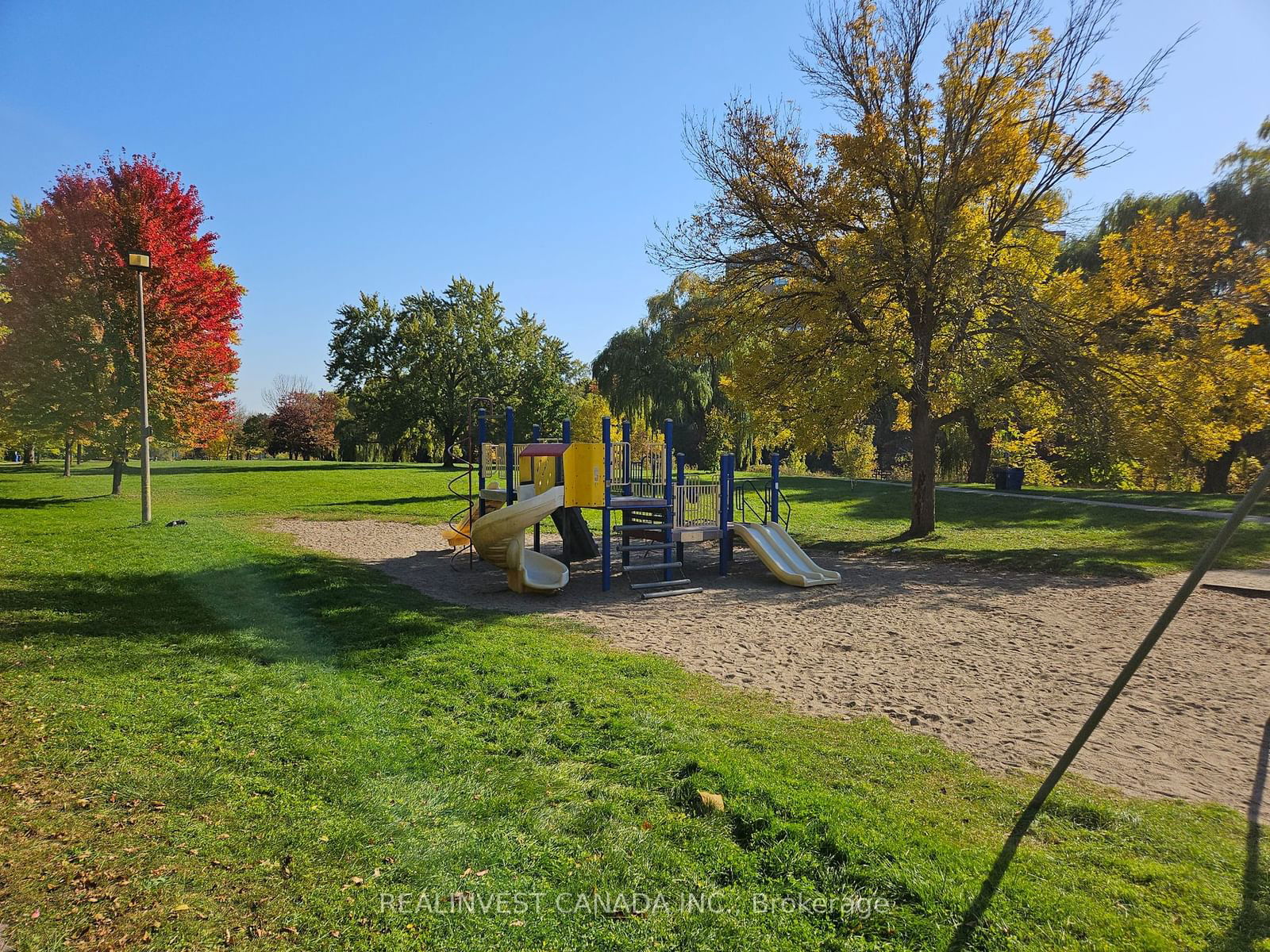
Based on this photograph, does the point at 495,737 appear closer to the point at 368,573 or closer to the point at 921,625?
the point at 921,625

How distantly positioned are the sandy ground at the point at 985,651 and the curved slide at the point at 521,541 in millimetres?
400

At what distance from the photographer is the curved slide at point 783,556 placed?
1170cm

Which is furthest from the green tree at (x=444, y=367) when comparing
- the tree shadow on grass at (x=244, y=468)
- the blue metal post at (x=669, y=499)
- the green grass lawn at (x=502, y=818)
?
the green grass lawn at (x=502, y=818)

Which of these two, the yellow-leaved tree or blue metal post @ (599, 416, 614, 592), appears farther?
the yellow-leaved tree

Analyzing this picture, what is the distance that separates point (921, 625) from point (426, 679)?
6.47 m

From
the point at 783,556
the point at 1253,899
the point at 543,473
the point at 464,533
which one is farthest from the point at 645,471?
the point at 1253,899

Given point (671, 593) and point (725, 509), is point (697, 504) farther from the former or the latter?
point (671, 593)

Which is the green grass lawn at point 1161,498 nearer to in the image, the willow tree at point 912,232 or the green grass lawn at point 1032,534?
the green grass lawn at point 1032,534

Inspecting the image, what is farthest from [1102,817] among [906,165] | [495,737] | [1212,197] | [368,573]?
[1212,197]

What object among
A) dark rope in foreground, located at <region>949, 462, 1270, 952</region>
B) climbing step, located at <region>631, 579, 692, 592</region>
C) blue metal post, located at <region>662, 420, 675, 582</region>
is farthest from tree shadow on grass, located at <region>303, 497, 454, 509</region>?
dark rope in foreground, located at <region>949, 462, 1270, 952</region>

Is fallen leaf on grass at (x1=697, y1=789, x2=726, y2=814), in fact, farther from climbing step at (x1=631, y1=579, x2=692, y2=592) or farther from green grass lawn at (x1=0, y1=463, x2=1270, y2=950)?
climbing step at (x1=631, y1=579, x2=692, y2=592)

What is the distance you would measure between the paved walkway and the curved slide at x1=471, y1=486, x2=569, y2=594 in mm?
15488

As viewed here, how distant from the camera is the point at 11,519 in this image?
1453cm

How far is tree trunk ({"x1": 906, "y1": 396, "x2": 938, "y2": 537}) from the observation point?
15.7 meters
